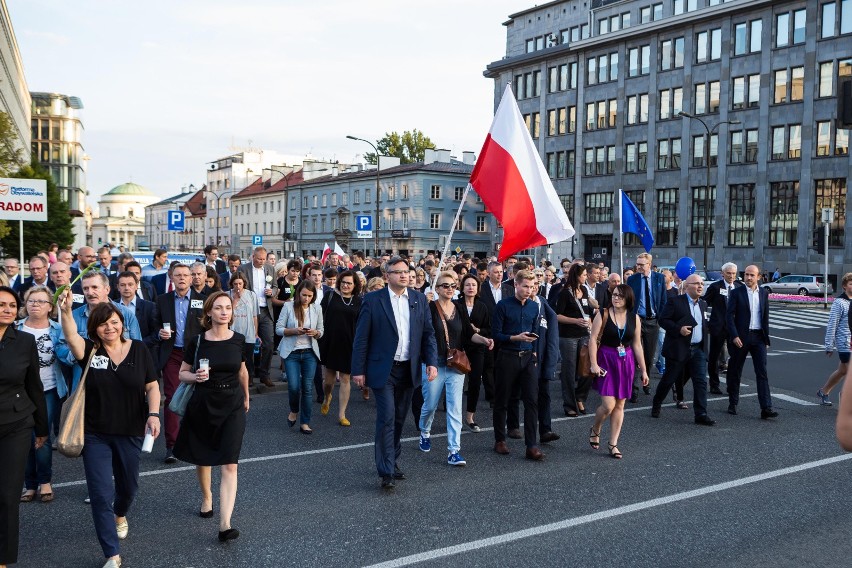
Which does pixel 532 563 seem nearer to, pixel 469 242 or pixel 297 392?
pixel 297 392

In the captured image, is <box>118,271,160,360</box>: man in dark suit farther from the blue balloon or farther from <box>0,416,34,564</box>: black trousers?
the blue balloon

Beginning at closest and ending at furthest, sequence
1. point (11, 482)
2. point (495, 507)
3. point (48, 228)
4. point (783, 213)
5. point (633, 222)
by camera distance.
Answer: point (11, 482) < point (495, 507) < point (633, 222) < point (48, 228) < point (783, 213)

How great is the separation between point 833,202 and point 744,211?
A: 615 cm

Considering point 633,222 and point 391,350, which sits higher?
point 633,222

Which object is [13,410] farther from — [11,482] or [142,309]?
[142,309]

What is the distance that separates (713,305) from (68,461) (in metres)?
8.50

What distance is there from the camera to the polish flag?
32.2 ft

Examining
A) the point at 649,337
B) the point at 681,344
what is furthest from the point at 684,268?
the point at 681,344

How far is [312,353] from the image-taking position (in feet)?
32.1

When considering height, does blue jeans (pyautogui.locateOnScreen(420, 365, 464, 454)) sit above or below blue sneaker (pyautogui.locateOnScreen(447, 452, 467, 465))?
above

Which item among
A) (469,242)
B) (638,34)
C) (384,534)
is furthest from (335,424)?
(469,242)

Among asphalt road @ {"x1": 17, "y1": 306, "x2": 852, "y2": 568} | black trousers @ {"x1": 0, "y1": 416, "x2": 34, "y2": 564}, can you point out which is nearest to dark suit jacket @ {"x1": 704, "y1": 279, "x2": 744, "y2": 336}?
asphalt road @ {"x1": 17, "y1": 306, "x2": 852, "y2": 568}

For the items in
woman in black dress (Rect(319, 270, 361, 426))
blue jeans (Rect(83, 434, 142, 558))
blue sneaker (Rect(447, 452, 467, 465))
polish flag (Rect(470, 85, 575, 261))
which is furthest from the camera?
woman in black dress (Rect(319, 270, 361, 426))

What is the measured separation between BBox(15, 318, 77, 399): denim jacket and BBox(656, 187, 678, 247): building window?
5616 centimetres
